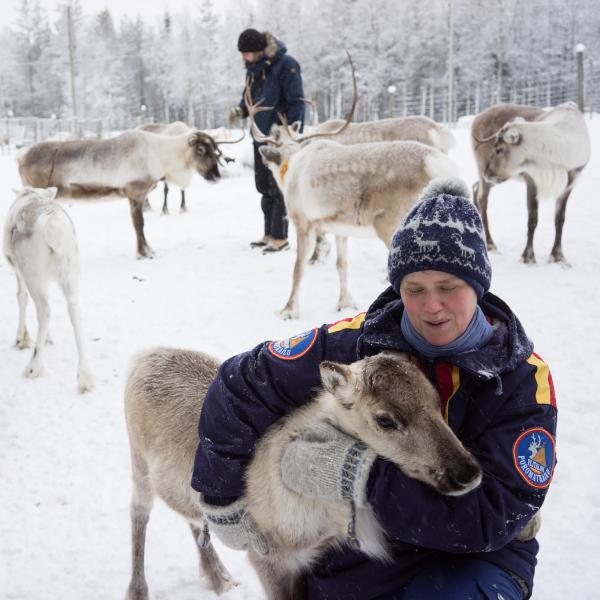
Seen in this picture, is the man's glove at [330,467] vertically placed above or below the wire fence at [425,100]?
below

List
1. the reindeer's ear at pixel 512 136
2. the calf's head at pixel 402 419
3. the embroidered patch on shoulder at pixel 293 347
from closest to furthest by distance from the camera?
the calf's head at pixel 402 419 → the embroidered patch on shoulder at pixel 293 347 → the reindeer's ear at pixel 512 136

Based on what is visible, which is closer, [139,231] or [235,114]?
[139,231]

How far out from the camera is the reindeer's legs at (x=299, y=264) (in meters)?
5.43

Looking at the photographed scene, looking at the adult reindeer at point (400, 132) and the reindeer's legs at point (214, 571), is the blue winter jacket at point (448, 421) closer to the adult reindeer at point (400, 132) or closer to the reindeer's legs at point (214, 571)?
the reindeer's legs at point (214, 571)

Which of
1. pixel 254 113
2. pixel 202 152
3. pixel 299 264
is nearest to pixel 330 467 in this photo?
pixel 299 264

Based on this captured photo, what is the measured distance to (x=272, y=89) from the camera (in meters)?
7.47

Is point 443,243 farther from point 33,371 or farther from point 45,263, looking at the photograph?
point 33,371

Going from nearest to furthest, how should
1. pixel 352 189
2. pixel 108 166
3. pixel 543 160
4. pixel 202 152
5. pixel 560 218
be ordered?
pixel 352 189 < pixel 560 218 < pixel 543 160 < pixel 108 166 < pixel 202 152

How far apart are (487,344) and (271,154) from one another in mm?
5145

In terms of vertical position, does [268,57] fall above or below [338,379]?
above

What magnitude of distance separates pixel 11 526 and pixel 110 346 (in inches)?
88.4

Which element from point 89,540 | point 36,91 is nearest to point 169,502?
point 89,540

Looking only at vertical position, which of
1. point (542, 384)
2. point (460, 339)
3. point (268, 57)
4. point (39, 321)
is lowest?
point (39, 321)

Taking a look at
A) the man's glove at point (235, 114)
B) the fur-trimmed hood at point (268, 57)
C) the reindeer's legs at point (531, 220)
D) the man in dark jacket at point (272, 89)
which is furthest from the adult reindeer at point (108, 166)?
the reindeer's legs at point (531, 220)
